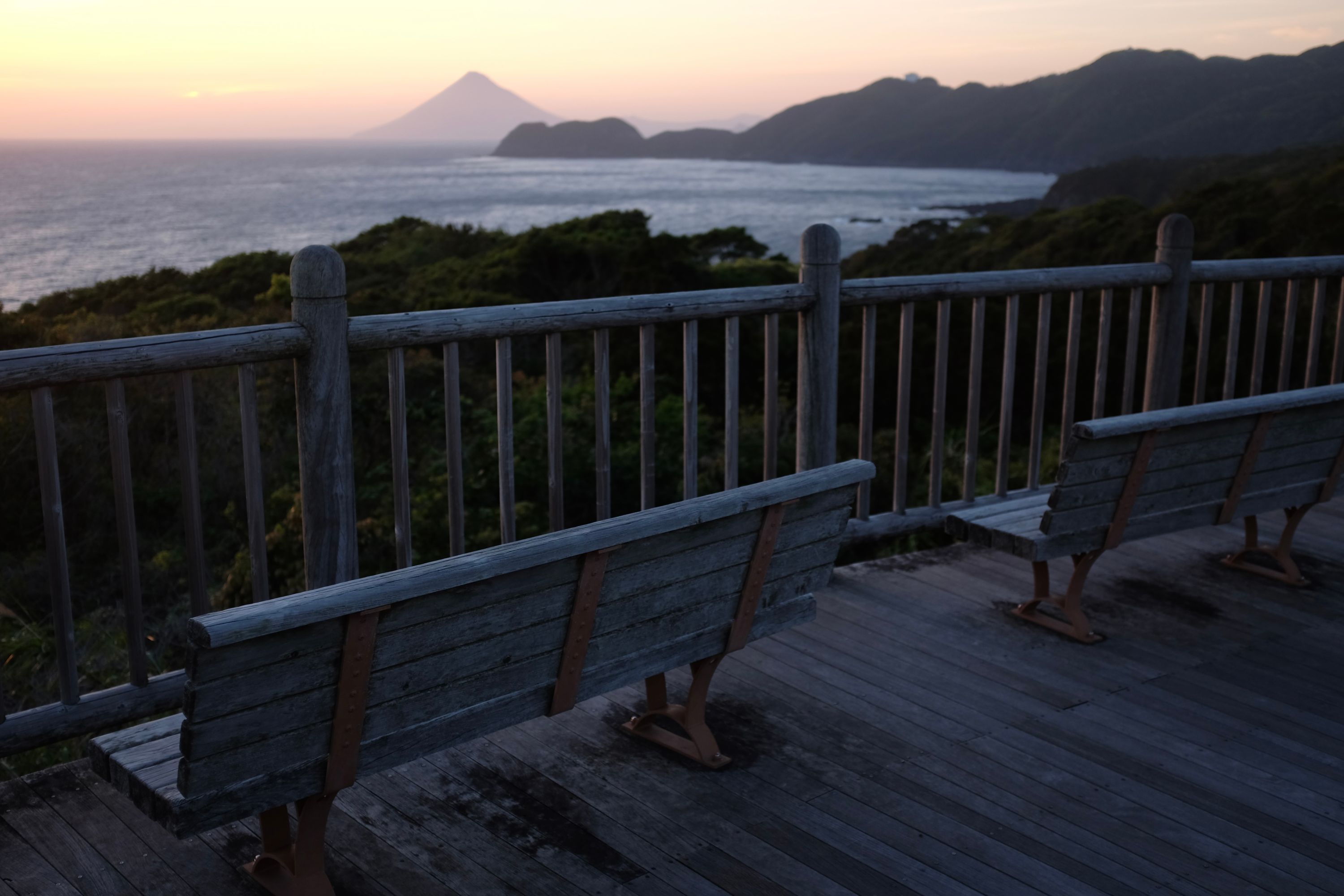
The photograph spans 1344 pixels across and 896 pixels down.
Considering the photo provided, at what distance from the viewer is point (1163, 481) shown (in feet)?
12.4

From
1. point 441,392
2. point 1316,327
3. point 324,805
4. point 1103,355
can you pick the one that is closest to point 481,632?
point 324,805

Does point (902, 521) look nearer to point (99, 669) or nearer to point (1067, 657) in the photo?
point (1067, 657)

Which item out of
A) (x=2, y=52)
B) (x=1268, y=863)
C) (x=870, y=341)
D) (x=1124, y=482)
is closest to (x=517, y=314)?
(x=870, y=341)

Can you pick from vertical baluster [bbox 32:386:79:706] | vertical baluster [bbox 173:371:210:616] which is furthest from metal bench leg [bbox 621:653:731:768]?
vertical baluster [bbox 32:386:79:706]

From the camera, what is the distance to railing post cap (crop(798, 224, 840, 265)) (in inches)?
165

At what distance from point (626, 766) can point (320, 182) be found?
319 feet

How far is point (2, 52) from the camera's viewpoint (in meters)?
25.5

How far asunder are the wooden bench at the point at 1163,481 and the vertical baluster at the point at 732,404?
79 centimetres

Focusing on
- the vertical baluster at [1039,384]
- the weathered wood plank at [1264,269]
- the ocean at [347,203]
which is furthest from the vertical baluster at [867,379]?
the ocean at [347,203]

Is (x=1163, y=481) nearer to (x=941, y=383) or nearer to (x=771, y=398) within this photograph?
(x=941, y=383)

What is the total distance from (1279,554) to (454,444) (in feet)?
10.6

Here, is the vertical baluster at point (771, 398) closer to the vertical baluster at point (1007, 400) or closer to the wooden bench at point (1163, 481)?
the wooden bench at point (1163, 481)

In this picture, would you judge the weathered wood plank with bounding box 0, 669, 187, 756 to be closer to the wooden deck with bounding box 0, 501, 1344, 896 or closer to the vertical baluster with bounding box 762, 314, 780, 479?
the wooden deck with bounding box 0, 501, 1344, 896

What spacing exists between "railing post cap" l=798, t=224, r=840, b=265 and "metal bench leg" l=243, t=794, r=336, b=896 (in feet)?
8.60
